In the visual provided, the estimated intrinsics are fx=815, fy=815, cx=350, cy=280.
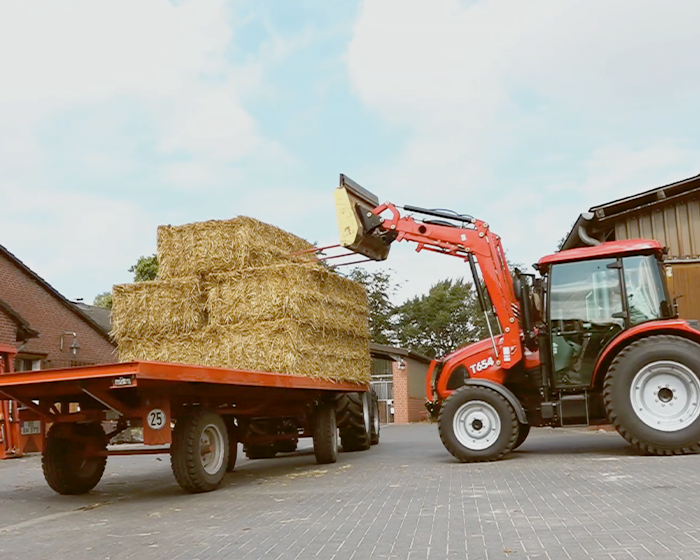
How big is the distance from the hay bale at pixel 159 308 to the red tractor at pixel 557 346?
2.28 meters

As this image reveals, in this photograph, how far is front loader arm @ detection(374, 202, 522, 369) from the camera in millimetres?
11625

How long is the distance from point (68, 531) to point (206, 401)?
2579 millimetres

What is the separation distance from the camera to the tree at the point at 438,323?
5278 cm

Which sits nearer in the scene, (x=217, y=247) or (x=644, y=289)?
(x=644, y=289)

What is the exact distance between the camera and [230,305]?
10.9 meters

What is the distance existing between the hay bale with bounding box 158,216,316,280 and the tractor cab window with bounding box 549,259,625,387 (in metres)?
3.53

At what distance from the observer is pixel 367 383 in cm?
1422

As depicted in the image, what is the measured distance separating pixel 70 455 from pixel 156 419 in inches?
80.7

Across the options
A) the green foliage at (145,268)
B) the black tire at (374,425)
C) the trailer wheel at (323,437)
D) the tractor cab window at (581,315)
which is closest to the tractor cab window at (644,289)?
the tractor cab window at (581,315)

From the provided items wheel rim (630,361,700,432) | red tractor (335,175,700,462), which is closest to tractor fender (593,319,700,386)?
red tractor (335,175,700,462)

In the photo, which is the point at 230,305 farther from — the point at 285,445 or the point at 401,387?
the point at 401,387

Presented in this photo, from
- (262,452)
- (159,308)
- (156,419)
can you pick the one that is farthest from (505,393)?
(262,452)

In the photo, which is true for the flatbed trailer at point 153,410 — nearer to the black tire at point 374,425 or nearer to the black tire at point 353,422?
the black tire at point 353,422

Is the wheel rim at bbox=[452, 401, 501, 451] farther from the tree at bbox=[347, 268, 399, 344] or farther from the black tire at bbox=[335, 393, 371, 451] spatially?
the tree at bbox=[347, 268, 399, 344]
